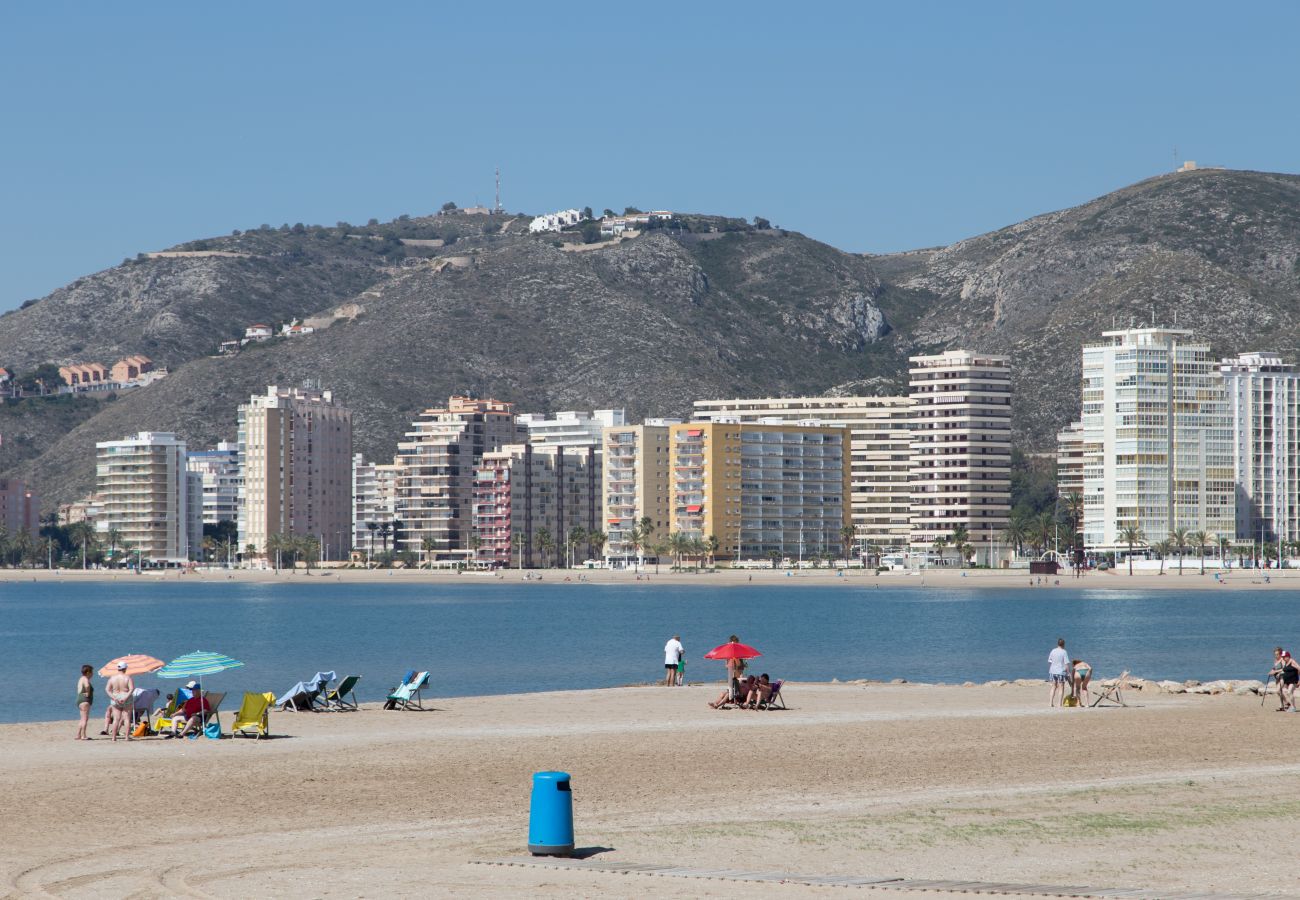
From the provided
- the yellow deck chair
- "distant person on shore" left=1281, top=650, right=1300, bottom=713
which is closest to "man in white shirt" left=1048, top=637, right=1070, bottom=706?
"distant person on shore" left=1281, top=650, right=1300, bottom=713

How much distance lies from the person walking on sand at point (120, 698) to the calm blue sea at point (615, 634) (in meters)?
14.7

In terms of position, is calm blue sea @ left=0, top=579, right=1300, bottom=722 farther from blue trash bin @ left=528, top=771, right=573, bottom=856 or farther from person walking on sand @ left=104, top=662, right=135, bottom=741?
blue trash bin @ left=528, top=771, right=573, bottom=856

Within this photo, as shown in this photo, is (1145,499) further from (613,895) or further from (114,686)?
(613,895)

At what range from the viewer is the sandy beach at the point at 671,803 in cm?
1906

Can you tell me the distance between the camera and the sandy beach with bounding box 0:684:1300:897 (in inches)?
750

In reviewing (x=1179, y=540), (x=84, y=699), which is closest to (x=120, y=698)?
(x=84, y=699)

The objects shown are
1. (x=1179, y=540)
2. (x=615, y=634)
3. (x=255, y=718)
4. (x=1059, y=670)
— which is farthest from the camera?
(x=1179, y=540)

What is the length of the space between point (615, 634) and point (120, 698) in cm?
6382

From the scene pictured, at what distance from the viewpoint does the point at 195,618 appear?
128m

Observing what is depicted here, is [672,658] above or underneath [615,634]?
above

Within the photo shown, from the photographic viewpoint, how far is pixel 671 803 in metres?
25.0

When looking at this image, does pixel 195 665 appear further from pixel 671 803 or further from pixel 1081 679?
pixel 1081 679

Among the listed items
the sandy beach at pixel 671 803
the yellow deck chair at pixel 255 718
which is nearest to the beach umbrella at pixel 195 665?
the sandy beach at pixel 671 803

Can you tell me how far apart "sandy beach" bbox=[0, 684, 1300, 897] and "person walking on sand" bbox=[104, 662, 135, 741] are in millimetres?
724
